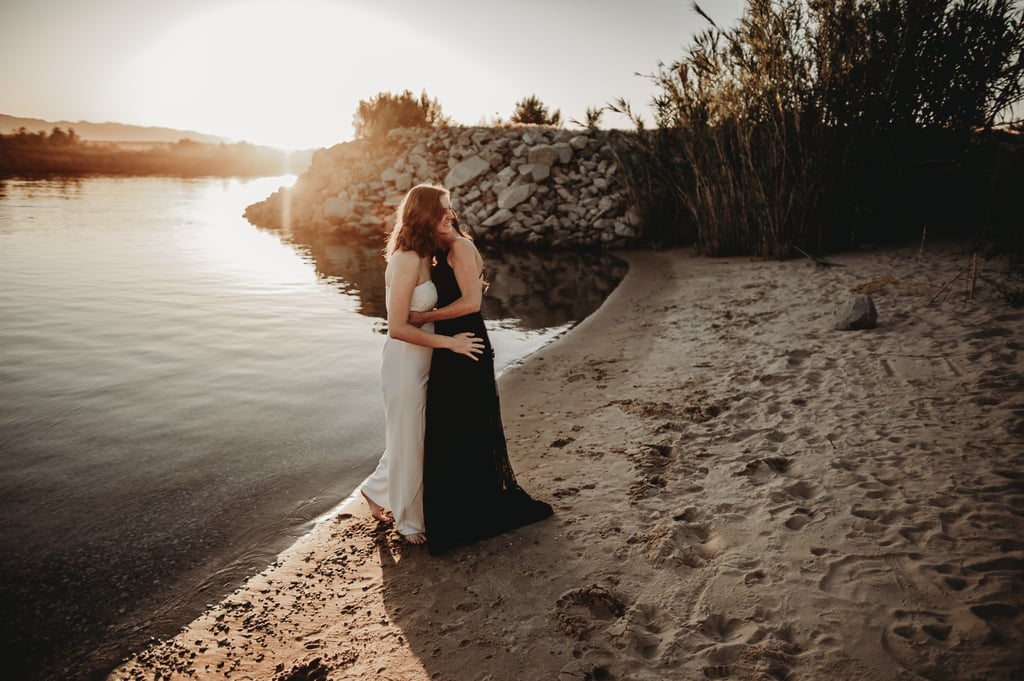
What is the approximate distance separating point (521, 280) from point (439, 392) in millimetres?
9152

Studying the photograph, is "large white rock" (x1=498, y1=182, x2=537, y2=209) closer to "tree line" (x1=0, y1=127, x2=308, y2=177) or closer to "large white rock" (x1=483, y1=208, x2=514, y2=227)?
"large white rock" (x1=483, y1=208, x2=514, y2=227)

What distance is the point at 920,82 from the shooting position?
9.78 m

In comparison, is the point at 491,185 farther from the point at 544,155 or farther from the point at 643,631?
the point at 643,631

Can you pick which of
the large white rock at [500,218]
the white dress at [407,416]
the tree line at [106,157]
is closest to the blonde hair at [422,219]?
the white dress at [407,416]

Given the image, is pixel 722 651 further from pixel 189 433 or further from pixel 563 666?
pixel 189 433

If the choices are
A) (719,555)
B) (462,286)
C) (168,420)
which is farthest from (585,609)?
(168,420)

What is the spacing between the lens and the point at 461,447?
140 inches

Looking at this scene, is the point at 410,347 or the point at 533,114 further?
the point at 533,114

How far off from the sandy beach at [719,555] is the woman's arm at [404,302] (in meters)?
1.30

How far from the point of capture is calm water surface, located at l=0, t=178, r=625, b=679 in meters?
3.34

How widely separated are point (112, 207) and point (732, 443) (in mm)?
26297

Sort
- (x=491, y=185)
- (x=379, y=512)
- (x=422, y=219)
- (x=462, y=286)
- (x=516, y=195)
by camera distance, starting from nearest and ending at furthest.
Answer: (x=422, y=219) → (x=462, y=286) → (x=379, y=512) → (x=516, y=195) → (x=491, y=185)

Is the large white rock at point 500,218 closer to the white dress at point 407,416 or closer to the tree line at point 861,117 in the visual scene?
the tree line at point 861,117

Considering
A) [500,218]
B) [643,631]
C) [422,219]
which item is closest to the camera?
[643,631]
